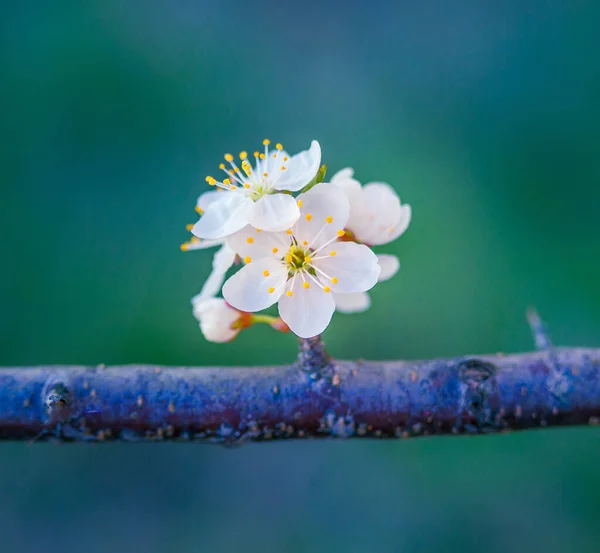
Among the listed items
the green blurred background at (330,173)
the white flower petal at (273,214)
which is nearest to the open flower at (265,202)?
the white flower petal at (273,214)

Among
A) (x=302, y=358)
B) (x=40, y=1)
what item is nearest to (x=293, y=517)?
(x=302, y=358)

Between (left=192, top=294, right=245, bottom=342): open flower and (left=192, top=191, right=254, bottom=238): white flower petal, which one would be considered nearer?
(left=192, top=191, right=254, bottom=238): white flower petal

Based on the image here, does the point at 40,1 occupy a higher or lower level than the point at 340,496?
higher

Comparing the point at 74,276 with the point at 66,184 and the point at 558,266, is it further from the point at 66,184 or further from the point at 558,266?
the point at 558,266

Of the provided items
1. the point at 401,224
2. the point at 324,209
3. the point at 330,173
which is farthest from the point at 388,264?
the point at 330,173

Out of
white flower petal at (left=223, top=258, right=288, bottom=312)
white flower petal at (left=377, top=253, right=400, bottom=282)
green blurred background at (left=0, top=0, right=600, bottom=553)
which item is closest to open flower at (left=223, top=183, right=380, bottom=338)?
white flower petal at (left=223, top=258, right=288, bottom=312)

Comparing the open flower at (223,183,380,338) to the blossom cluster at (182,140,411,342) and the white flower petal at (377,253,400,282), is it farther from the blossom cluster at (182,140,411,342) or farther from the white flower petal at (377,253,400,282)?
the white flower petal at (377,253,400,282)

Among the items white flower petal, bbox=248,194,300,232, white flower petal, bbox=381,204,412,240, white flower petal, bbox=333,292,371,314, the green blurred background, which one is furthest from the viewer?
the green blurred background
